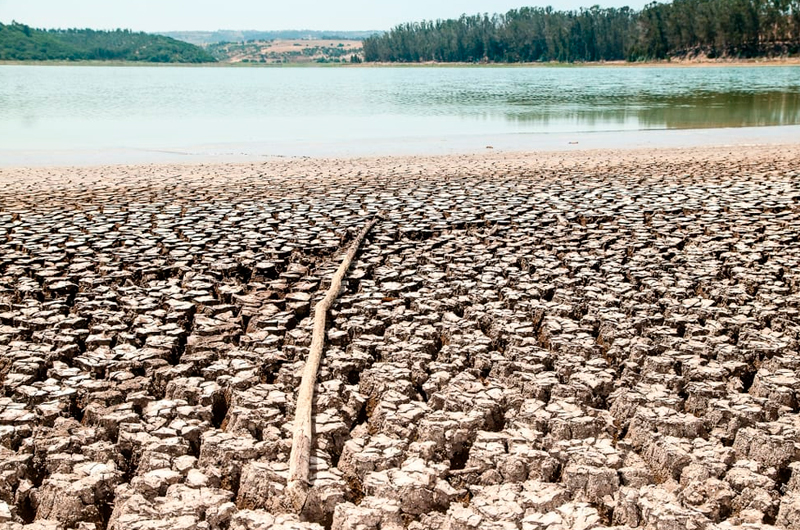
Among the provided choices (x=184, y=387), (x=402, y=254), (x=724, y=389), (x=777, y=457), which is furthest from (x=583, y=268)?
(x=184, y=387)

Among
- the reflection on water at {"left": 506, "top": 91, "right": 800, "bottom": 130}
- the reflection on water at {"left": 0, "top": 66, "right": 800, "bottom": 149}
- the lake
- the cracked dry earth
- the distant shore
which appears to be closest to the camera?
the cracked dry earth

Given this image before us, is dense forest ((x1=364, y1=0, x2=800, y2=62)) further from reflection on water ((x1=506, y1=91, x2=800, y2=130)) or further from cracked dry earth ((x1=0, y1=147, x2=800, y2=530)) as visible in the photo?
cracked dry earth ((x1=0, y1=147, x2=800, y2=530))

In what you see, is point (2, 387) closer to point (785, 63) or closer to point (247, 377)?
point (247, 377)

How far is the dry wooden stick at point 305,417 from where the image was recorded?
117 inches

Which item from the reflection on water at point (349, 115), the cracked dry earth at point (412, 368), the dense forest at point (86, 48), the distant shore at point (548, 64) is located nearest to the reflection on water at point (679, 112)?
the reflection on water at point (349, 115)

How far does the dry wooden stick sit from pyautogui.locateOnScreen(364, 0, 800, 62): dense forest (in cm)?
9232

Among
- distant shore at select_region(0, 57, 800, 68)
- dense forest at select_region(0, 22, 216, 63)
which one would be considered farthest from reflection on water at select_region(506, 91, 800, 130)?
dense forest at select_region(0, 22, 216, 63)

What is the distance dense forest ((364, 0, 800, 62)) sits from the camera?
8612cm

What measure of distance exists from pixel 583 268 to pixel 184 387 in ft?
11.2

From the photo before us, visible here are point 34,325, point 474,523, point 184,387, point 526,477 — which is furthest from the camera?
point 34,325

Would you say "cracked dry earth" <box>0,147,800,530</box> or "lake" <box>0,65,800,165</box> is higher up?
"lake" <box>0,65,800,165</box>

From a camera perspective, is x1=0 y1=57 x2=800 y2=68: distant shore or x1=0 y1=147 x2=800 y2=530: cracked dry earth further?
x1=0 y1=57 x2=800 y2=68: distant shore

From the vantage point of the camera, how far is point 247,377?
408cm

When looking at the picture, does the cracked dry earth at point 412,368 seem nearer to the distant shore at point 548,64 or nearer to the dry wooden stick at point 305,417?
the dry wooden stick at point 305,417
